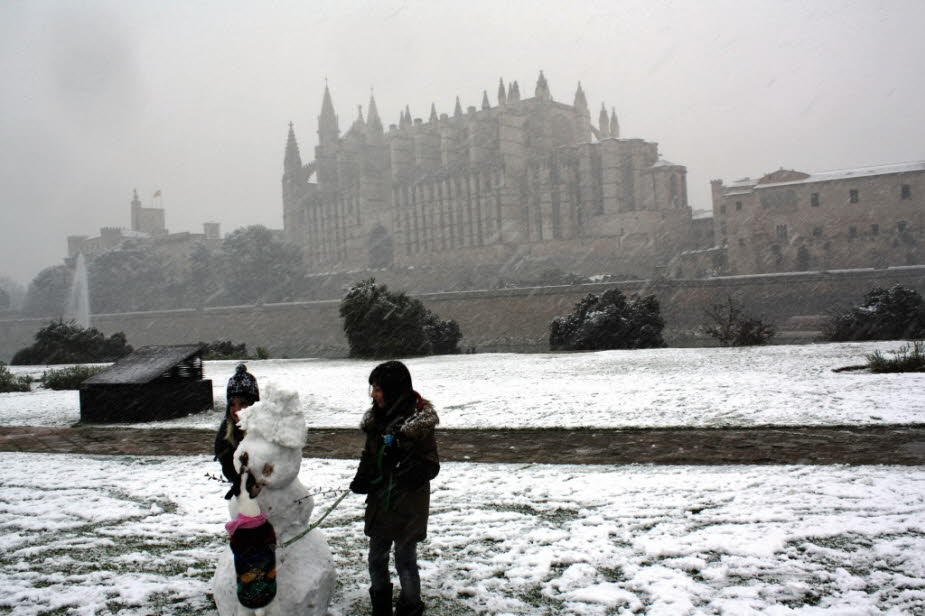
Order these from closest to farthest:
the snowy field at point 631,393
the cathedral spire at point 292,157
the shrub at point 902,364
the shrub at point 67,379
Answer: the snowy field at point 631,393 → the shrub at point 902,364 → the shrub at point 67,379 → the cathedral spire at point 292,157

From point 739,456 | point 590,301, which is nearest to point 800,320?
point 590,301

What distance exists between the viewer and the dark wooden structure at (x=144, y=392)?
1010 cm

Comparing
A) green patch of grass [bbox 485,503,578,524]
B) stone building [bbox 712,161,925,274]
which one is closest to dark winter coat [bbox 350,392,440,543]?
green patch of grass [bbox 485,503,578,524]

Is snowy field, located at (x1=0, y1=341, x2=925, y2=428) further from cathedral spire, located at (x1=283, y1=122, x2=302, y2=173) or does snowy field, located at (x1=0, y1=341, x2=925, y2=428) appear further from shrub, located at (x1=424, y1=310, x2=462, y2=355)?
cathedral spire, located at (x1=283, y1=122, x2=302, y2=173)

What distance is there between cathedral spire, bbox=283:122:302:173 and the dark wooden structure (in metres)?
75.8

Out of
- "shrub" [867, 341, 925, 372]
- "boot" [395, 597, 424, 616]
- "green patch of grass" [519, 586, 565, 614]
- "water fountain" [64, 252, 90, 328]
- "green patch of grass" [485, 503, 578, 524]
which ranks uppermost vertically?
"water fountain" [64, 252, 90, 328]

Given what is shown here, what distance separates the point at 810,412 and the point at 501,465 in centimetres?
371

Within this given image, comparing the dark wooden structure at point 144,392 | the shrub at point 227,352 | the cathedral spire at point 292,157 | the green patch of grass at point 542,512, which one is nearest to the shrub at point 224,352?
the shrub at point 227,352

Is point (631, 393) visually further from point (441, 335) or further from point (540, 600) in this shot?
point (441, 335)

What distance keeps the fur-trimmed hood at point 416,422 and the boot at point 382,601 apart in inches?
27.6

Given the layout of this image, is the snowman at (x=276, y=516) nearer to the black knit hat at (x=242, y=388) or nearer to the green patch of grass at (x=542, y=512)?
the black knit hat at (x=242, y=388)

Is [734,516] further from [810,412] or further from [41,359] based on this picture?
[41,359]

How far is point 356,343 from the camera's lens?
2130 centimetres

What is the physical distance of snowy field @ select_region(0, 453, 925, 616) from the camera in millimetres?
3541
